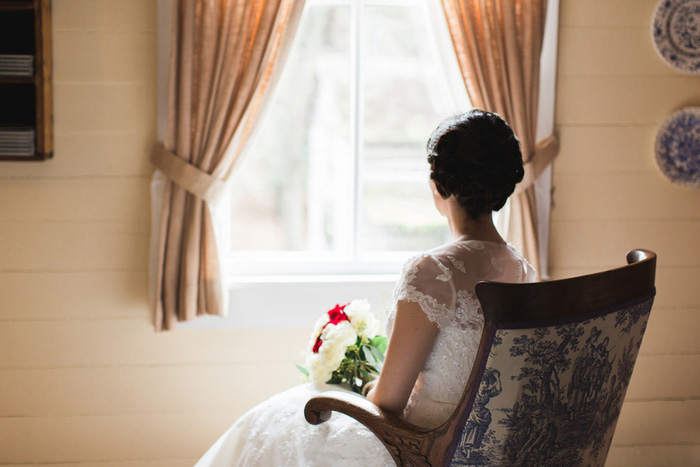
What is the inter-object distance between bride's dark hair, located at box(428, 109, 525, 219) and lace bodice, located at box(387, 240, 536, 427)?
0.13 metres

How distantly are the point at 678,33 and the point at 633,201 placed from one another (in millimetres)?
686

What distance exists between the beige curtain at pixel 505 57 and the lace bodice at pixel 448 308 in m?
1.07

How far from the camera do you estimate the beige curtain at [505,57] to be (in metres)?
2.33

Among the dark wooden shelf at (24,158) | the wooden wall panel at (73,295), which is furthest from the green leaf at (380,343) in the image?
the dark wooden shelf at (24,158)

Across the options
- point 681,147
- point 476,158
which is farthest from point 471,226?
point 681,147

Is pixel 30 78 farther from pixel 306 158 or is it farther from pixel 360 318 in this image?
pixel 360 318

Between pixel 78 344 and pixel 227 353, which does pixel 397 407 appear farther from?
pixel 78 344

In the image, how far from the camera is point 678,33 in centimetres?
248

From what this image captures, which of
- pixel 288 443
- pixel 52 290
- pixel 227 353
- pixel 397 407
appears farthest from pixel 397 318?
pixel 52 290

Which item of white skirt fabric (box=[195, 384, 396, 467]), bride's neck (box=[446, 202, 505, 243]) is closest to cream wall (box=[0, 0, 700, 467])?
white skirt fabric (box=[195, 384, 396, 467])

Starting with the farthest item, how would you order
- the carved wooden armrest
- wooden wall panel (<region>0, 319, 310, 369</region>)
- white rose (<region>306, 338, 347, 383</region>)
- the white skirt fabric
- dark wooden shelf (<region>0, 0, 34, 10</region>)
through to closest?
wooden wall panel (<region>0, 319, 310, 369</region>), dark wooden shelf (<region>0, 0, 34, 10</region>), white rose (<region>306, 338, 347, 383</region>), the white skirt fabric, the carved wooden armrest

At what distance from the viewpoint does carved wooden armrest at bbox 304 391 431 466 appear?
1303 mm

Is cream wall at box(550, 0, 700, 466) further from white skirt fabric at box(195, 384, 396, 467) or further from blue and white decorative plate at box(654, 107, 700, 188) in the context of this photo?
white skirt fabric at box(195, 384, 396, 467)

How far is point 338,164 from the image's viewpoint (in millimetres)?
2590
